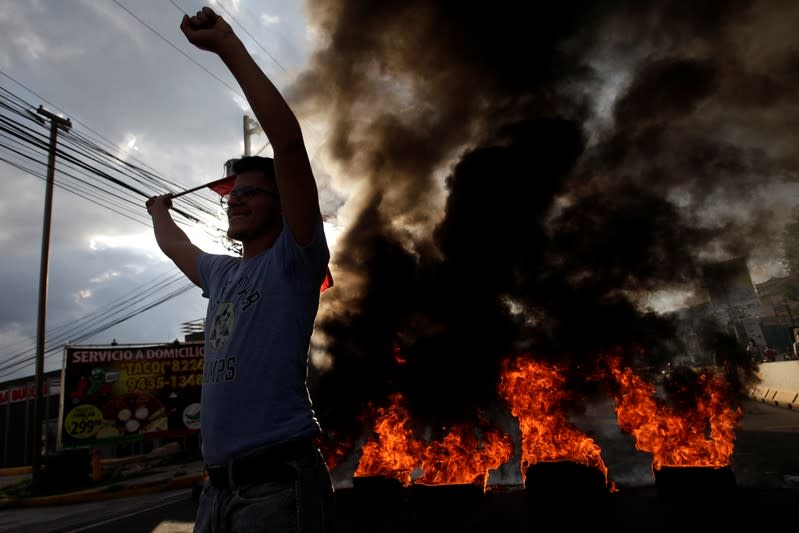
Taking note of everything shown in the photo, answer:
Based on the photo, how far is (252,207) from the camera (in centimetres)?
176

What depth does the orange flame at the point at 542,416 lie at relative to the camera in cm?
711

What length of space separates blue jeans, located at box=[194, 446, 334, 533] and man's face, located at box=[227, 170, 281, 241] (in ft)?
2.92

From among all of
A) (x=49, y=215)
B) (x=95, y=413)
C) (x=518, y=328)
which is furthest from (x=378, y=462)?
(x=49, y=215)

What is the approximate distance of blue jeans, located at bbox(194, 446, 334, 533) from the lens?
Result: 1312 mm

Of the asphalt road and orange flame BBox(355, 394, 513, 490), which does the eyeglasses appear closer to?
the asphalt road

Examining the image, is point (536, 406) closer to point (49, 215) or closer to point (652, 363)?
point (652, 363)

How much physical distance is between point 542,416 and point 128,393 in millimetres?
12287

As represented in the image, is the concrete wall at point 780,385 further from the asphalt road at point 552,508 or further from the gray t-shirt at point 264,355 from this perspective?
the gray t-shirt at point 264,355

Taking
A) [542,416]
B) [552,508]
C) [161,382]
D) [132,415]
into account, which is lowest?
[552,508]

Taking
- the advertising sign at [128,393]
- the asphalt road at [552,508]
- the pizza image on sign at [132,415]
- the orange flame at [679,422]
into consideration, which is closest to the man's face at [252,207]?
the asphalt road at [552,508]

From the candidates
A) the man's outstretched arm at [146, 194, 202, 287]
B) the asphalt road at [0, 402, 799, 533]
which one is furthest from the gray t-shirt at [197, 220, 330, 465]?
the asphalt road at [0, 402, 799, 533]

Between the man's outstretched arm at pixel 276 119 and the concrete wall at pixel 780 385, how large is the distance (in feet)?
53.6

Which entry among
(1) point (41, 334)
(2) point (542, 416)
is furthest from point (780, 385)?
(1) point (41, 334)

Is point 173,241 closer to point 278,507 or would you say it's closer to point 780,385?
point 278,507
